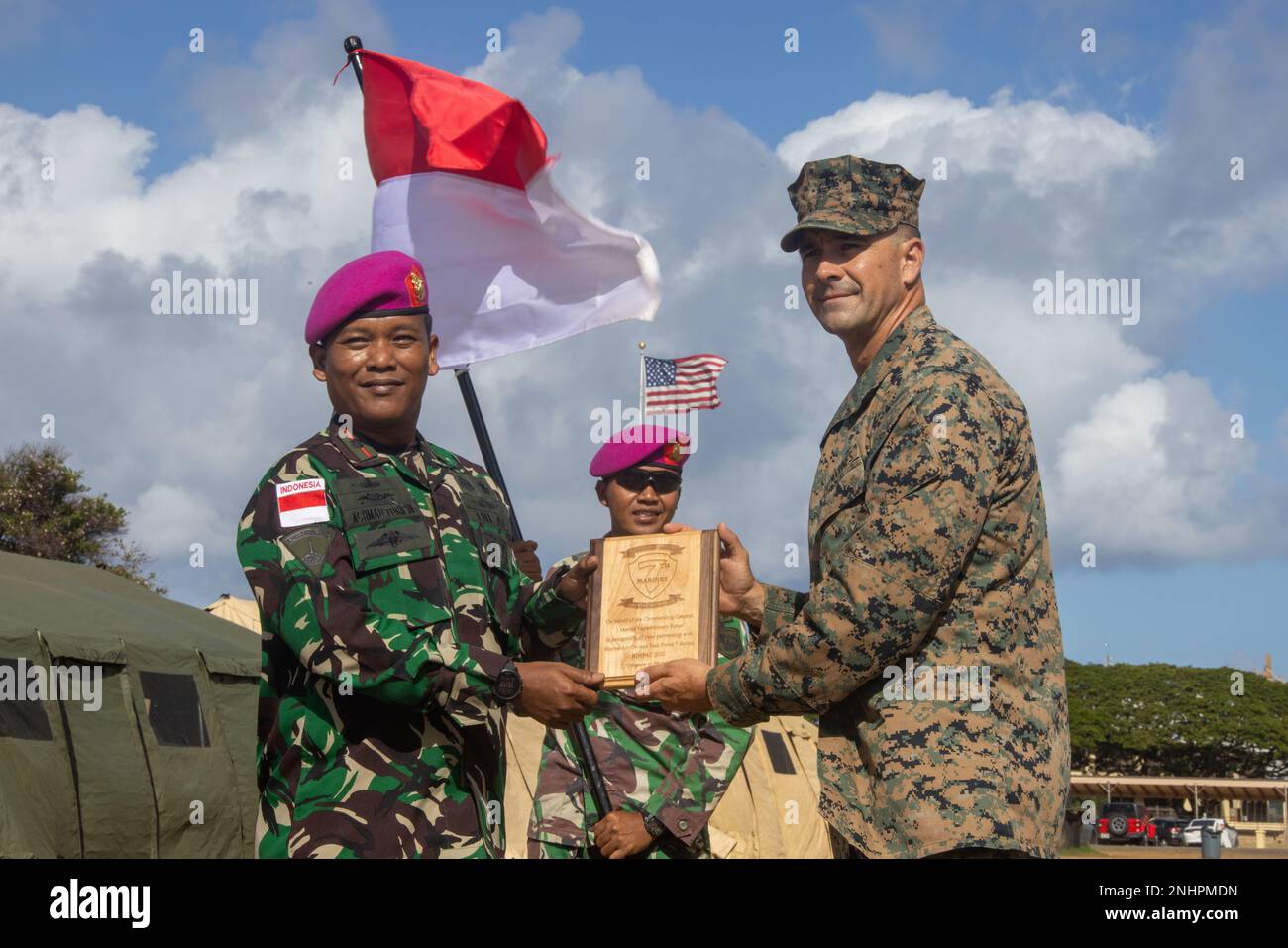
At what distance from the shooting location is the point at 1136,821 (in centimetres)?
4388

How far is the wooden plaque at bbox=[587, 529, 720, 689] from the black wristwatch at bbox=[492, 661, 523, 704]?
36cm

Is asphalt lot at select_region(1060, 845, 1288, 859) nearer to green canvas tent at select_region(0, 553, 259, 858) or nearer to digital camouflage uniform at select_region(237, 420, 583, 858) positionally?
green canvas tent at select_region(0, 553, 259, 858)

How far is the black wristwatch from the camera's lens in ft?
13.6

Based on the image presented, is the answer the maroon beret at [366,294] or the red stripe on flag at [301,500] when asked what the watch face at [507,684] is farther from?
the maroon beret at [366,294]

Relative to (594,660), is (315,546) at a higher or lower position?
higher

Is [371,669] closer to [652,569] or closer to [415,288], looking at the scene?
[652,569]

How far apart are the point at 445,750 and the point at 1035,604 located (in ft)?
5.63

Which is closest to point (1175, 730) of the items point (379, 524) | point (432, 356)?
point (432, 356)

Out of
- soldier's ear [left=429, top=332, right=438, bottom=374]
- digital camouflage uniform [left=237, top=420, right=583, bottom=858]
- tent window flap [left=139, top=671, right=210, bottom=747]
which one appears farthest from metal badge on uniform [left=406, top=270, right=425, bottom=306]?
tent window flap [left=139, top=671, right=210, bottom=747]

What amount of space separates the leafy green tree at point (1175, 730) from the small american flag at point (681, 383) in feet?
165
